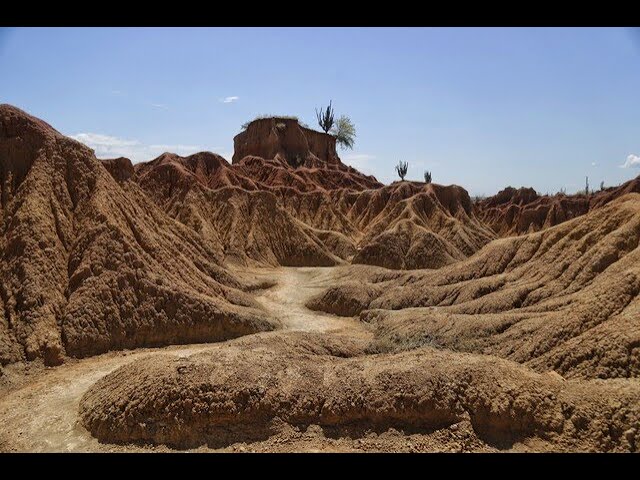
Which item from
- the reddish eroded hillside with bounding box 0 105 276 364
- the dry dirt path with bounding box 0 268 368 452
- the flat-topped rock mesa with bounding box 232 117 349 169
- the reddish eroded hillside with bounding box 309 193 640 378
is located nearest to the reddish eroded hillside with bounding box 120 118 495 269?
the flat-topped rock mesa with bounding box 232 117 349 169

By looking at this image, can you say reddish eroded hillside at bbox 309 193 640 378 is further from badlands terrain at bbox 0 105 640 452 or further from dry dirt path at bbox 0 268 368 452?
dry dirt path at bbox 0 268 368 452

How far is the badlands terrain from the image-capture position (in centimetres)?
724

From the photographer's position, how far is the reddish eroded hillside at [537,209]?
4897 cm

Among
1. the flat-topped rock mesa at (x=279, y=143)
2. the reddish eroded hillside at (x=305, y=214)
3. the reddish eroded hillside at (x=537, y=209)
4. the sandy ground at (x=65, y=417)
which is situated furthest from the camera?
the flat-topped rock mesa at (x=279, y=143)

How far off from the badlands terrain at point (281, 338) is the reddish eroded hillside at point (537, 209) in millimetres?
32898

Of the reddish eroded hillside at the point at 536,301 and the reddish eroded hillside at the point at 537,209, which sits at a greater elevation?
the reddish eroded hillside at the point at 537,209

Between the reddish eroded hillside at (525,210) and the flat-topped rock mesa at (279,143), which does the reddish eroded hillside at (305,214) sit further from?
the reddish eroded hillside at (525,210)

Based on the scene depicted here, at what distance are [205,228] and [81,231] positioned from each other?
16249mm

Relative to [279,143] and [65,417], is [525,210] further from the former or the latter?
[65,417]

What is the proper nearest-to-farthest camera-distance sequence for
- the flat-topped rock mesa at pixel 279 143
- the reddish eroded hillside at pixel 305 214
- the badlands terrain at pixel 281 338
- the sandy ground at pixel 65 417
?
1. the sandy ground at pixel 65 417
2. the badlands terrain at pixel 281 338
3. the reddish eroded hillside at pixel 305 214
4. the flat-topped rock mesa at pixel 279 143

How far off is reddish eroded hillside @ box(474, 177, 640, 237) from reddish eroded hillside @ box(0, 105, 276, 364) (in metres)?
43.2

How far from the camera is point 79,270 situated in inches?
483

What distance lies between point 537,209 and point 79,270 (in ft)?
162

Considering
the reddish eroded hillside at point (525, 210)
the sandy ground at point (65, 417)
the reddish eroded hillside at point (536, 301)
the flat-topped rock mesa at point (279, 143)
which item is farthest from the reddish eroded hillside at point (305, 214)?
the sandy ground at point (65, 417)
